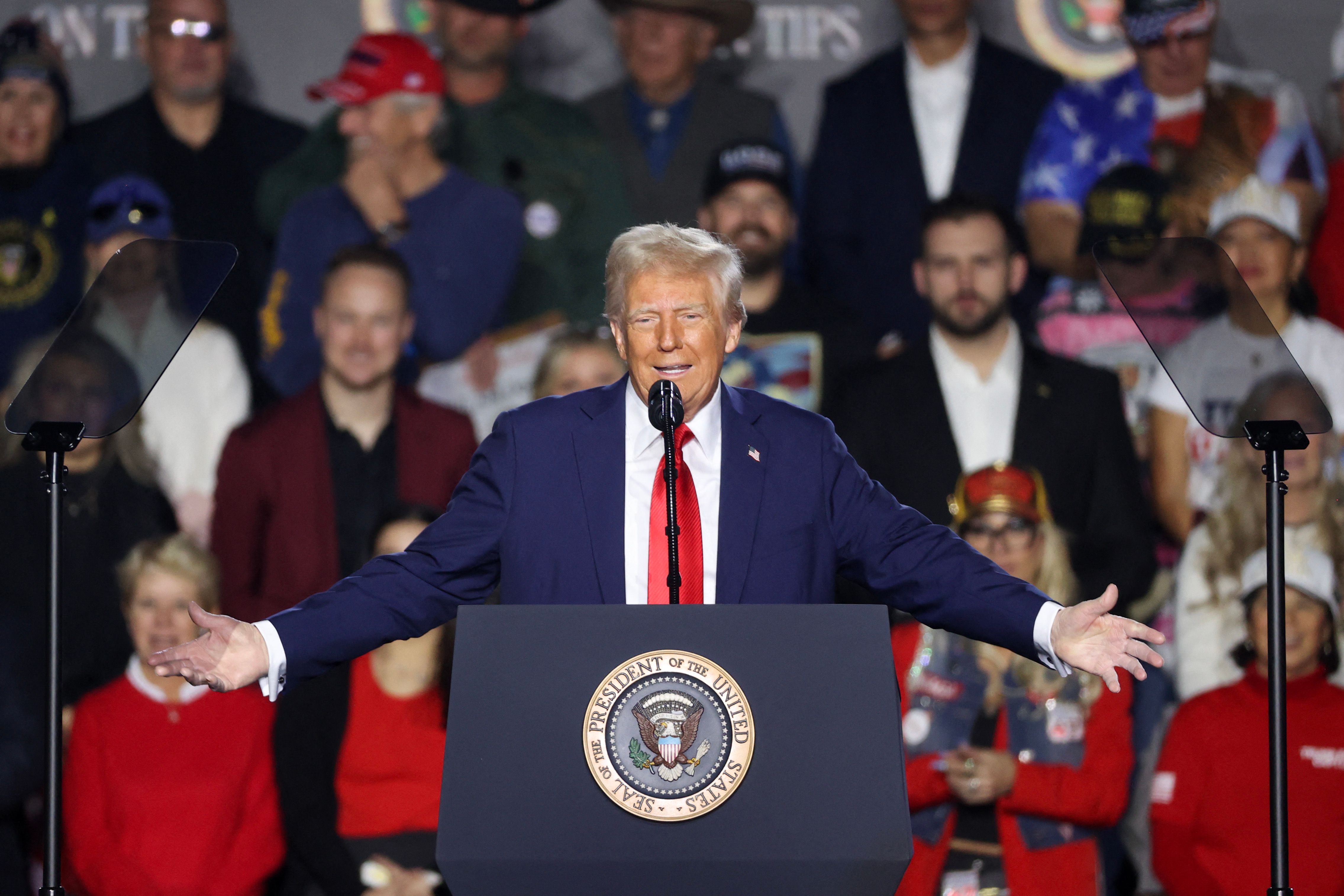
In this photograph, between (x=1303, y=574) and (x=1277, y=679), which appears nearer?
(x=1277, y=679)

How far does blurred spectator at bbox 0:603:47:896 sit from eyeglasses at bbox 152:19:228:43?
6.61 ft

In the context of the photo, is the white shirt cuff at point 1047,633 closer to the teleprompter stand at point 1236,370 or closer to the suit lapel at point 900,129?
the teleprompter stand at point 1236,370

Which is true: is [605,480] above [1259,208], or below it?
below

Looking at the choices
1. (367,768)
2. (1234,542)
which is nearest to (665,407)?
(367,768)

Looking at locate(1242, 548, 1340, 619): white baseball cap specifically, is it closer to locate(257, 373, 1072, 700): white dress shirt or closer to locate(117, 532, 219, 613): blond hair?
locate(257, 373, 1072, 700): white dress shirt

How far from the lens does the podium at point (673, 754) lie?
5.16 ft

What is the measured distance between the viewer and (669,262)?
213cm

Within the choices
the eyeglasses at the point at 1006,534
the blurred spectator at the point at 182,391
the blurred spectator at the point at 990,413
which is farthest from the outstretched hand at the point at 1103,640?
the blurred spectator at the point at 182,391

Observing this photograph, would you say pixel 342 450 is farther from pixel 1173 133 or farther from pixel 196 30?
pixel 1173 133

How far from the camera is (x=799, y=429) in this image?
2234 millimetres

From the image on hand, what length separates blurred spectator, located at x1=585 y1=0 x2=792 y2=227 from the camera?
4.89 m

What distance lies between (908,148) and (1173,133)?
0.89 meters

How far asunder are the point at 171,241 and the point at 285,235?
Answer: 2.18 metres

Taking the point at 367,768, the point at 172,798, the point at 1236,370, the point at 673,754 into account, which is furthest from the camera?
the point at 367,768
